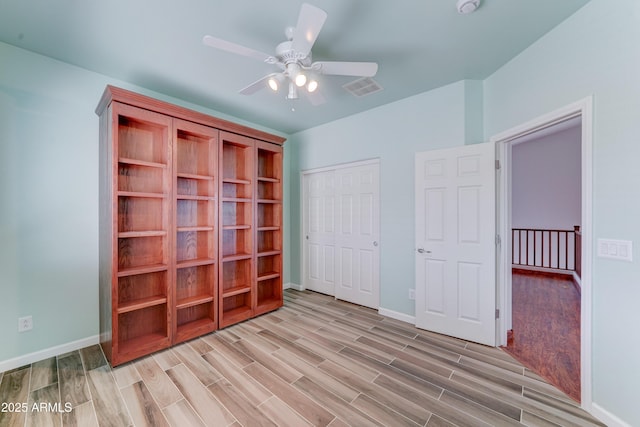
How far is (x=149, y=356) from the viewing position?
2418 mm

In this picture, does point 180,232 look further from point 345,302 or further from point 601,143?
point 601,143

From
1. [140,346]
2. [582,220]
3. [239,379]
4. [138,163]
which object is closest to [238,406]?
[239,379]

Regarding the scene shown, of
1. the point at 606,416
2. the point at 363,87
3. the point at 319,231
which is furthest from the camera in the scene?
the point at 319,231

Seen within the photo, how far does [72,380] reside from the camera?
6.71 ft

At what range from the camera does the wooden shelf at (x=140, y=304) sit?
230cm

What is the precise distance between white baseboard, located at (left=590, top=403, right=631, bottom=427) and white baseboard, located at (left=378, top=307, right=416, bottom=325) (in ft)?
5.14

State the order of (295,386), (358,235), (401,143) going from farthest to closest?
1. (358,235)
2. (401,143)
3. (295,386)

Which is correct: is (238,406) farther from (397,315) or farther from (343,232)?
(343,232)

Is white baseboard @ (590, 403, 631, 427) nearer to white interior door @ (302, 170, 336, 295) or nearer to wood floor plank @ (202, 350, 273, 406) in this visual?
wood floor plank @ (202, 350, 273, 406)

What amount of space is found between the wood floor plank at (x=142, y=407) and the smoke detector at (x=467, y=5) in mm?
3406

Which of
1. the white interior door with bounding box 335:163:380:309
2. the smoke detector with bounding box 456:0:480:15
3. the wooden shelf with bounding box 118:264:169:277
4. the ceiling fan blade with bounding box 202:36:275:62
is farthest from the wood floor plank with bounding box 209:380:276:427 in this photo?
the smoke detector with bounding box 456:0:480:15

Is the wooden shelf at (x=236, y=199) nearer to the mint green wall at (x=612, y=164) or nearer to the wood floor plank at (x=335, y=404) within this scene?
the wood floor plank at (x=335, y=404)

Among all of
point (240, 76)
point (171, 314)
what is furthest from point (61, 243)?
point (240, 76)

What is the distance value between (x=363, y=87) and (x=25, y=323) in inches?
157
